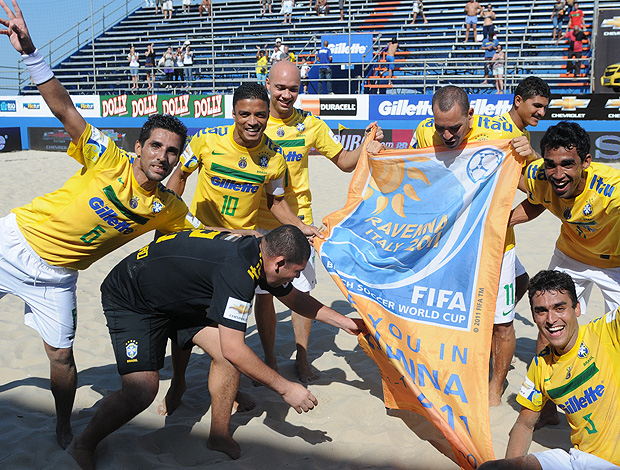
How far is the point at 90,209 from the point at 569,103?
49.0 ft

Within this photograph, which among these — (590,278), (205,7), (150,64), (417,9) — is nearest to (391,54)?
(417,9)

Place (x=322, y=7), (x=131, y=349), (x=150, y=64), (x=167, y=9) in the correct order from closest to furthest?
→ (x=131, y=349)
(x=150, y=64)
(x=322, y=7)
(x=167, y=9)

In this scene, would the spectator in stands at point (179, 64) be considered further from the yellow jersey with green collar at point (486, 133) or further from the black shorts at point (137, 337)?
the black shorts at point (137, 337)

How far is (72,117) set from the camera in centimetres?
324

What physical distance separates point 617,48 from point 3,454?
18.3 m

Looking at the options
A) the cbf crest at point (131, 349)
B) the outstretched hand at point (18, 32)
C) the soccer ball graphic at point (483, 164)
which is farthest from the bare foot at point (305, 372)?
the outstretched hand at point (18, 32)

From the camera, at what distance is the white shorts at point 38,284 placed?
3387 mm

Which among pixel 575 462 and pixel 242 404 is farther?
pixel 242 404

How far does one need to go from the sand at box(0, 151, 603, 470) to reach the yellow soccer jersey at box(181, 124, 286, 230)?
131 cm

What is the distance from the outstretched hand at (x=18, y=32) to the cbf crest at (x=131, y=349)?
5.55 feet

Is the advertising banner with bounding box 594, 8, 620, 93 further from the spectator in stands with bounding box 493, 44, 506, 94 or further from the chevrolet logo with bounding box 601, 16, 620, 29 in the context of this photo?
the spectator in stands with bounding box 493, 44, 506, 94

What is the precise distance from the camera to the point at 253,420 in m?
3.93

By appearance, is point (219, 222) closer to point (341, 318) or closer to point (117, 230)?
point (117, 230)

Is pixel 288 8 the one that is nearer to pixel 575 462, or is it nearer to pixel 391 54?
pixel 391 54
